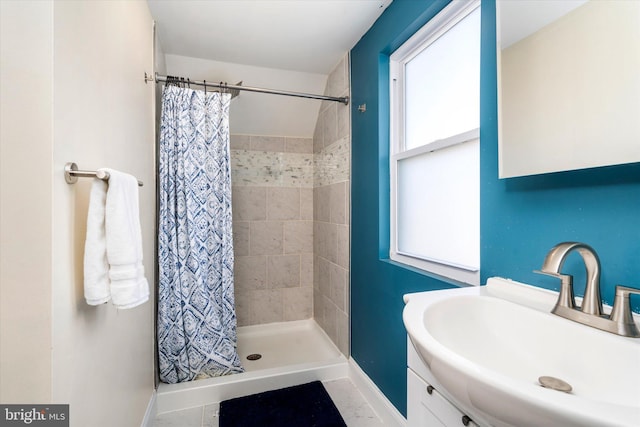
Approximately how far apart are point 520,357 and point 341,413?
1.26 m

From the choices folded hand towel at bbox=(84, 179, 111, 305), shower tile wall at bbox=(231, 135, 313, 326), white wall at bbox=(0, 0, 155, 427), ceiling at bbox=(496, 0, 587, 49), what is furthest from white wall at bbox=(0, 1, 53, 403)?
shower tile wall at bbox=(231, 135, 313, 326)

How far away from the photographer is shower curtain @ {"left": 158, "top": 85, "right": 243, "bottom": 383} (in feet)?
5.93

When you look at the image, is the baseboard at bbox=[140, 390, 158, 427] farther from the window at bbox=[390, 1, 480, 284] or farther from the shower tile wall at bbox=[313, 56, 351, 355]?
the window at bbox=[390, 1, 480, 284]

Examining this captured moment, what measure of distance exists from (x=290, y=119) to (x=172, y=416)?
223 cm

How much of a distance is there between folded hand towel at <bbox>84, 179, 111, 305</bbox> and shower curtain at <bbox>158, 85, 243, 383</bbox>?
101 cm

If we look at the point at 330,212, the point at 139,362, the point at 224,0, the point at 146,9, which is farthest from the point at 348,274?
the point at 146,9

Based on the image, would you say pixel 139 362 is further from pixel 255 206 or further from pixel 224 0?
pixel 224 0

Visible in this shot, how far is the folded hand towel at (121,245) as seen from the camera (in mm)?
825

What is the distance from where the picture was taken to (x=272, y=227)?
2.72 meters

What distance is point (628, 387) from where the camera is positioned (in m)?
0.58

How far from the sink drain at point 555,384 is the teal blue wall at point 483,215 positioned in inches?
9.6

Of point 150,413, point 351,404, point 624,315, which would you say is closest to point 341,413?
point 351,404

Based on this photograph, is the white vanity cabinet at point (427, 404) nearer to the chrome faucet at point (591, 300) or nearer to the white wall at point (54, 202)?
the chrome faucet at point (591, 300)

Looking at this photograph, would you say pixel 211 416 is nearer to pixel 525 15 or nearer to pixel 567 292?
pixel 567 292
